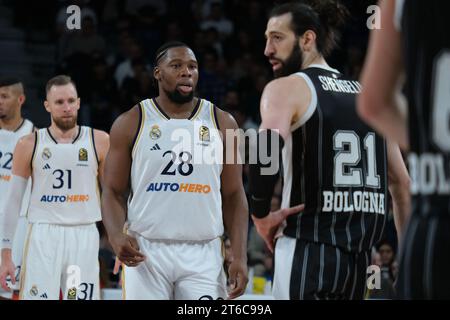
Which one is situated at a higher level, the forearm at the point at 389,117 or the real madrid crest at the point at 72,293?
the forearm at the point at 389,117

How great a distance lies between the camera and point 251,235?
31.5 feet

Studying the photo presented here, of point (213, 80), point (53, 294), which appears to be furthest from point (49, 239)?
point (213, 80)

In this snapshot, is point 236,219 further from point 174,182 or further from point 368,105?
point 368,105

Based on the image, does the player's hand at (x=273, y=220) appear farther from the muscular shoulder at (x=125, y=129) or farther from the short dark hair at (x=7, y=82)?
the short dark hair at (x=7, y=82)

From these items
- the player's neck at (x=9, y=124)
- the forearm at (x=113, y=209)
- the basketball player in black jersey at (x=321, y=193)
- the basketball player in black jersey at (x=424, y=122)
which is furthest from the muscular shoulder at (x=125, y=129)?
the player's neck at (x=9, y=124)

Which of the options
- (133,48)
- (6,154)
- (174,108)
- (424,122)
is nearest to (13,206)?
(6,154)

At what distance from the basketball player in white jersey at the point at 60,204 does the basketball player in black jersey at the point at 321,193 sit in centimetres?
296

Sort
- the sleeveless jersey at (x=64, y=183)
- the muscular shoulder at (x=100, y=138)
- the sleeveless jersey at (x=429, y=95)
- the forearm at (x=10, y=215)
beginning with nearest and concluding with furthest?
the sleeveless jersey at (x=429, y=95) < the forearm at (x=10, y=215) < the sleeveless jersey at (x=64, y=183) < the muscular shoulder at (x=100, y=138)

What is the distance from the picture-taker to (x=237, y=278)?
5145 mm

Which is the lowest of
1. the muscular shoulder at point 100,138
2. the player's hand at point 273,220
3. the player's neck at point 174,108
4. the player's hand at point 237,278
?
the player's hand at point 237,278

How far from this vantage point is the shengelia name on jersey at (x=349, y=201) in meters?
4.12

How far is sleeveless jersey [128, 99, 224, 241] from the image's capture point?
5086mm
